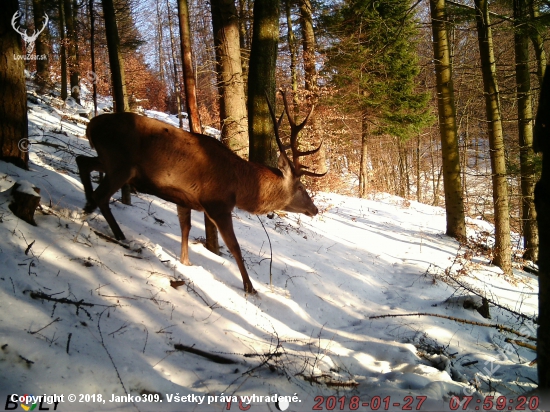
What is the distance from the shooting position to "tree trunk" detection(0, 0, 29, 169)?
4492 mm

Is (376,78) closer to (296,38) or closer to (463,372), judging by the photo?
(296,38)

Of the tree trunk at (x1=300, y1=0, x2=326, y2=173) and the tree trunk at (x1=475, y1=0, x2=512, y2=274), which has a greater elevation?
the tree trunk at (x1=300, y1=0, x2=326, y2=173)

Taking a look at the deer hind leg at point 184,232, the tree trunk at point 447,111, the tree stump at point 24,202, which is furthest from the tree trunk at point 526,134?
the tree stump at point 24,202

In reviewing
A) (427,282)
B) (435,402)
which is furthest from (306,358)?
(427,282)

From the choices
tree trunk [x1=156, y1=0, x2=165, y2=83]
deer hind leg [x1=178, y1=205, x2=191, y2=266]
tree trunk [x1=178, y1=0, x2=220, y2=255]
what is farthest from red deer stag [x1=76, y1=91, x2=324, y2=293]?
tree trunk [x1=156, y1=0, x2=165, y2=83]

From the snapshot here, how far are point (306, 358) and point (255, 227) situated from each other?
4.82 m

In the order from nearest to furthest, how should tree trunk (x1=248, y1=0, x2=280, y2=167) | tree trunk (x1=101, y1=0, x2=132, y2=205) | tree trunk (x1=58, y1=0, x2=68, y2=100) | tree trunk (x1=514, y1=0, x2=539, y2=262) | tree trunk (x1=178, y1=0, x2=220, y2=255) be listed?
1. tree trunk (x1=178, y1=0, x2=220, y2=255)
2. tree trunk (x1=101, y1=0, x2=132, y2=205)
3. tree trunk (x1=248, y1=0, x2=280, y2=167)
4. tree trunk (x1=514, y1=0, x2=539, y2=262)
5. tree trunk (x1=58, y1=0, x2=68, y2=100)

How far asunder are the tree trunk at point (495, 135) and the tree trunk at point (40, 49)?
18.1 m

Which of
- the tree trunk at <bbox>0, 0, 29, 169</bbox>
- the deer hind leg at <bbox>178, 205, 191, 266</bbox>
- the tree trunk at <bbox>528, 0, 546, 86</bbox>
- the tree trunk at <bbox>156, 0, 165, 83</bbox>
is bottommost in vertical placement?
the deer hind leg at <bbox>178, 205, 191, 266</bbox>

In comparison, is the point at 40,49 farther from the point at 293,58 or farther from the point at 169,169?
the point at 169,169

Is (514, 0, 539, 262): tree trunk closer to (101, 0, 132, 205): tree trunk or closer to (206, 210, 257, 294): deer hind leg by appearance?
(206, 210, 257, 294): deer hind leg

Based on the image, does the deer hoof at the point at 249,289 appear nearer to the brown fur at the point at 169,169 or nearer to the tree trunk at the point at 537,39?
the brown fur at the point at 169,169

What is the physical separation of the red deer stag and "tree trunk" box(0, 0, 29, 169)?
0.88 metres

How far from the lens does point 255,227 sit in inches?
312
